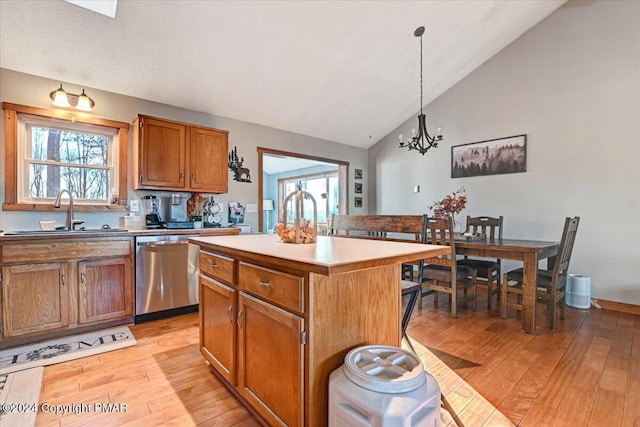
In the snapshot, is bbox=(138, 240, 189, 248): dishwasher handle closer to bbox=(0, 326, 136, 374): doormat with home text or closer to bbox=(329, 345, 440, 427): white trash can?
bbox=(0, 326, 136, 374): doormat with home text

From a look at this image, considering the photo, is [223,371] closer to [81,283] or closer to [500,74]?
[81,283]

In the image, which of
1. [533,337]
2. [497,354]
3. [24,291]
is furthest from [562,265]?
[24,291]

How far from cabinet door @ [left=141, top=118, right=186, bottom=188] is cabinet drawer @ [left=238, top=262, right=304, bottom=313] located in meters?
2.24

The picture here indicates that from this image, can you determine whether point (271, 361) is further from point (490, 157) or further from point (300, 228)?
point (490, 157)

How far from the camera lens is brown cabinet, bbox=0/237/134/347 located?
237cm

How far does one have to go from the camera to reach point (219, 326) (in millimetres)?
1810

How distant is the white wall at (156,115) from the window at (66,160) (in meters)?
0.15

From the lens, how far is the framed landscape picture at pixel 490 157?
412 centimetres

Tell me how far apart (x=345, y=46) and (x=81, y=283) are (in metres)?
3.67

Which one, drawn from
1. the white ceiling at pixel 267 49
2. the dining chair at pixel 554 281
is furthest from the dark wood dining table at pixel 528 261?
the white ceiling at pixel 267 49

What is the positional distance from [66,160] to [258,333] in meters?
3.07

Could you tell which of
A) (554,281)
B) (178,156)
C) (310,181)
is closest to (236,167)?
(178,156)

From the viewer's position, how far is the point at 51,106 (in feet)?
9.63

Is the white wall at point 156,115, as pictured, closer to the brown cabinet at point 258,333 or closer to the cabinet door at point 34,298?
the cabinet door at point 34,298
